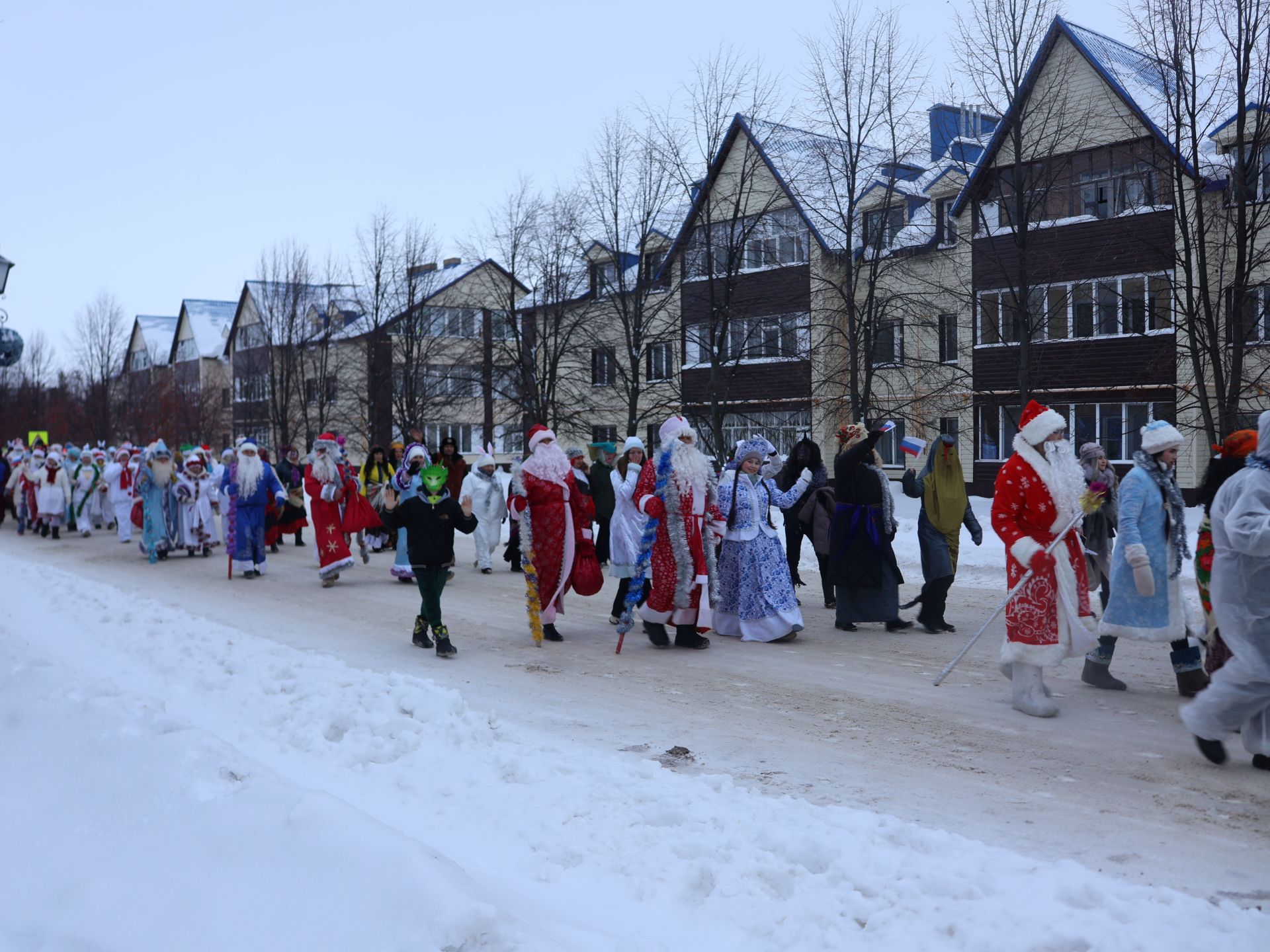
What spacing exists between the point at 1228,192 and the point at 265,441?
139 feet

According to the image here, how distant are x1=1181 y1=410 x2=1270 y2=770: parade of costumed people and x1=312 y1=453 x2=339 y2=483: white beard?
11.8 meters

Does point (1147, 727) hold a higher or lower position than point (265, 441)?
lower

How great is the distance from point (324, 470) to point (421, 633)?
19.7 ft

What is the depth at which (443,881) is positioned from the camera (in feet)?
12.6

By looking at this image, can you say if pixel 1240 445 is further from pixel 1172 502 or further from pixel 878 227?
pixel 878 227

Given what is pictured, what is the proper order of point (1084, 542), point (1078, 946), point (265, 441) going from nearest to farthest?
point (1078, 946) < point (1084, 542) < point (265, 441)

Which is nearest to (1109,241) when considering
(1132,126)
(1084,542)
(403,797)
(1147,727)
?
(1132,126)

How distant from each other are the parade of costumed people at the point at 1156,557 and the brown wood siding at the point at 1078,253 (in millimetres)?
15616

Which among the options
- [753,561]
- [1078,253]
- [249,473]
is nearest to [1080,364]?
[1078,253]

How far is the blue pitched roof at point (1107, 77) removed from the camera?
18094 mm

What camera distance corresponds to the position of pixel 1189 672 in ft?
25.0

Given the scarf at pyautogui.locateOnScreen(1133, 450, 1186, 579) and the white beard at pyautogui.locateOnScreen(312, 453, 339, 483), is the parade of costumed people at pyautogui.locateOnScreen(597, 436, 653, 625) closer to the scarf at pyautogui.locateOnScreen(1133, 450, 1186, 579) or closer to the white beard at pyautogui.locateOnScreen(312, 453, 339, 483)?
the white beard at pyautogui.locateOnScreen(312, 453, 339, 483)

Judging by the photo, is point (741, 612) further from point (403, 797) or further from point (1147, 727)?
point (403, 797)

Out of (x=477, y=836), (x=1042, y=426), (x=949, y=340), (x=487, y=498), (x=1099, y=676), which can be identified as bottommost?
(x=477, y=836)
